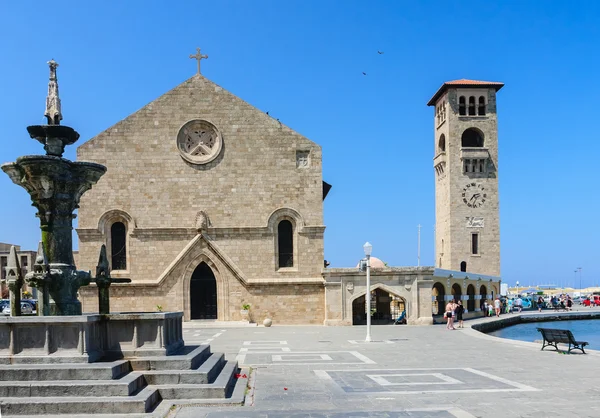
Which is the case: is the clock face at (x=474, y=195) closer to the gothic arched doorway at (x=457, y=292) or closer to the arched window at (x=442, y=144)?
the arched window at (x=442, y=144)

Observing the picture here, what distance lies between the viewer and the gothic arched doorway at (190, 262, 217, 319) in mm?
32312

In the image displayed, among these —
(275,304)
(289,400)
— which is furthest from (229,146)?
(289,400)

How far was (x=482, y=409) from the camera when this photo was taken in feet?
34.4

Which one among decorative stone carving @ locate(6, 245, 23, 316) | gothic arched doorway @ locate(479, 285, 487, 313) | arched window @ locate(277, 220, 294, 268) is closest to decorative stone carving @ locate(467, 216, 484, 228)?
gothic arched doorway @ locate(479, 285, 487, 313)

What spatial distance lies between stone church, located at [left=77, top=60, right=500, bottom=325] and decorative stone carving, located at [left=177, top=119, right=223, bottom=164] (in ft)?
0.19

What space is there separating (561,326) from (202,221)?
91.9ft

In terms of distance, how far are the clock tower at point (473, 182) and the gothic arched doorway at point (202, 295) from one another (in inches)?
1239

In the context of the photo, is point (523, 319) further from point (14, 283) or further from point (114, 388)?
point (114, 388)

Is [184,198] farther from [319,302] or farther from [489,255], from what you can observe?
[489,255]

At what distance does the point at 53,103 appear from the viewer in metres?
14.0

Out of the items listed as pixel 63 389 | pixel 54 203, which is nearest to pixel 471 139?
pixel 54 203

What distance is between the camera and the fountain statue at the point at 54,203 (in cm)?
1277

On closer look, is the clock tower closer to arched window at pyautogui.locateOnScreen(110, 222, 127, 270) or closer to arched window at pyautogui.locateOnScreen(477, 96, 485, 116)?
arched window at pyautogui.locateOnScreen(477, 96, 485, 116)

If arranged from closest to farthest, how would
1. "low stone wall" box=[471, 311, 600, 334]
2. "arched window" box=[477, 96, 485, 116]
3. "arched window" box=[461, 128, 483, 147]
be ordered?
"low stone wall" box=[471, 311, 600, 334]
"arched window" box=[477, 96, 485, 116]
"arched window" box=[461, 128, 483, 147]
